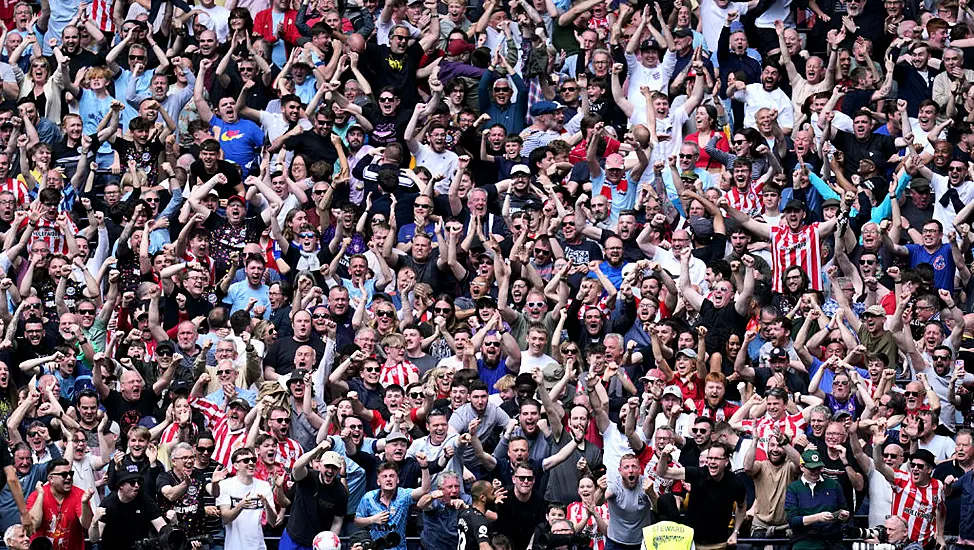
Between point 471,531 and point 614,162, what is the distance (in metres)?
6.66

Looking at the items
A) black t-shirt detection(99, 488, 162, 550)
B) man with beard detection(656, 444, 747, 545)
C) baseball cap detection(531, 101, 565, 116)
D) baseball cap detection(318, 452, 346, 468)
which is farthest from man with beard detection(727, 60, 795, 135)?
black t-shirt detection(99, 488, 162, 550)

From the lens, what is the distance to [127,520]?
2172 cm

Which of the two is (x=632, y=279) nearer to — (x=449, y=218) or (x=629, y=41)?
(x=449, y=218)

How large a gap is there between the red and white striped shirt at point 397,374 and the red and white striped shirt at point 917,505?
4.82m

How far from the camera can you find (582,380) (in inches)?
928

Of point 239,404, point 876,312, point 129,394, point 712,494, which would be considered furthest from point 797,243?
point 129,394

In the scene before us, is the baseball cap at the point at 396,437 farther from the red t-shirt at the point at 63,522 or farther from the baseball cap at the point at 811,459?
the baseball cap at the point at 811,459

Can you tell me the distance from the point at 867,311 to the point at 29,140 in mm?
9675

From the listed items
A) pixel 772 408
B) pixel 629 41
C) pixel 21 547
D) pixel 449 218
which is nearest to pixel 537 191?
pixel 449 218

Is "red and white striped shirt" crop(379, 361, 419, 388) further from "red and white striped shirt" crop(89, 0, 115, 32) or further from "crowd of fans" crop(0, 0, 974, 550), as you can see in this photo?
"red and white striped shirt" crop(89, 0, 115, 32)

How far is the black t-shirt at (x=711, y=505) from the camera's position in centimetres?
2155

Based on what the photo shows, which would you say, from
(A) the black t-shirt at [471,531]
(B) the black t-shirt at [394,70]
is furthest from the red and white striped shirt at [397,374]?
(B) the black t-shirt at [394,70]

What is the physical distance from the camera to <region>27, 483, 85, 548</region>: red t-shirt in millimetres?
21750

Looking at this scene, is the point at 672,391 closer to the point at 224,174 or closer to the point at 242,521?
the point at 242,521
